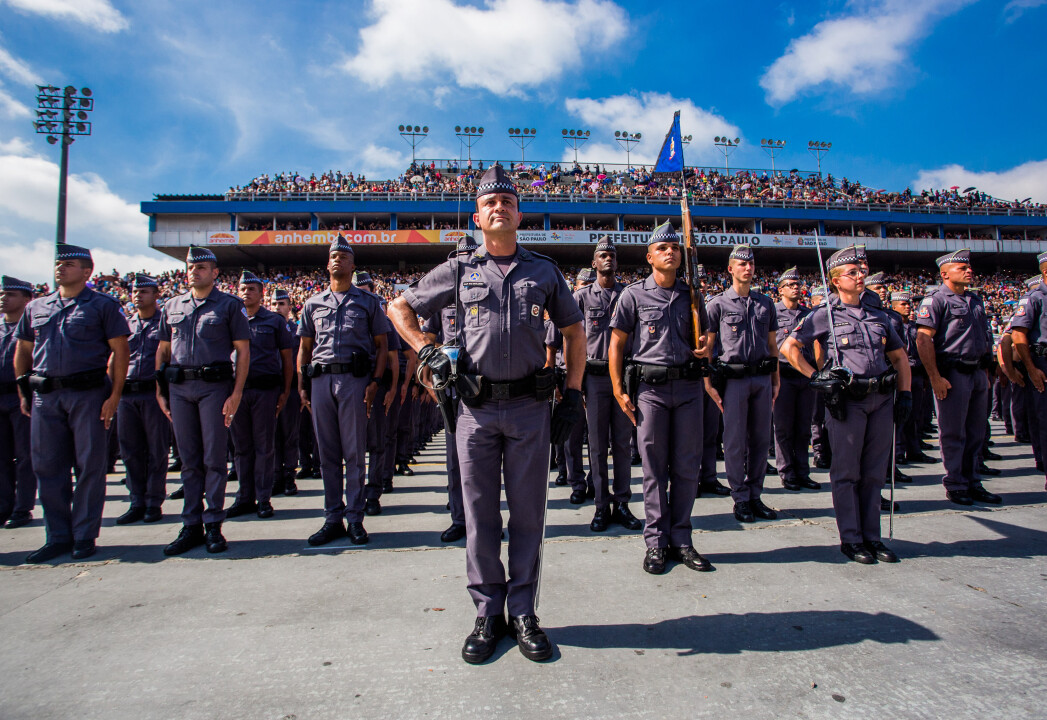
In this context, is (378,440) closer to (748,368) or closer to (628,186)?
(748,368)

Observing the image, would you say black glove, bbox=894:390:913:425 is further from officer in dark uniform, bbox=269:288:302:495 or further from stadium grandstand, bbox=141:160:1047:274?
stadium grandstand, bbox=141:160:1047:274

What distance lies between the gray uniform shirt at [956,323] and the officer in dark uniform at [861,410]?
1740 mm

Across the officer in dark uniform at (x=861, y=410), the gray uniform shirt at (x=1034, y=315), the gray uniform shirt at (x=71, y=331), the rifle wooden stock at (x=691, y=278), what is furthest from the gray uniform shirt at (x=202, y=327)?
the gray uniform shirt at (x=1034, y=315)

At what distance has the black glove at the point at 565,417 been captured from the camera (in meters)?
2.63

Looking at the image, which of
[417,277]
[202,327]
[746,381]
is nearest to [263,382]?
[202,327]

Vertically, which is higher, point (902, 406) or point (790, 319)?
point (790, 319)

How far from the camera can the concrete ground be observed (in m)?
1.98

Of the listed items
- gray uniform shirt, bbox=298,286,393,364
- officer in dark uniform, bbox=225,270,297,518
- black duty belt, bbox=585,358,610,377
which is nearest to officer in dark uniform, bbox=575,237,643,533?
black duty belt, bbox=585,358,610,377

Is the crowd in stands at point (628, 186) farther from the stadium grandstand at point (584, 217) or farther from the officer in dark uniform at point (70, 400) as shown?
the officer in dark uniform at point (70, 400)

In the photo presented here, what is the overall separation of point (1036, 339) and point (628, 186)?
129 feet

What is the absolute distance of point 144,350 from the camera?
5582 millimetres

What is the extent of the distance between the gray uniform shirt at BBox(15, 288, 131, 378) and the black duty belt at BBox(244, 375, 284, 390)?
1.16m

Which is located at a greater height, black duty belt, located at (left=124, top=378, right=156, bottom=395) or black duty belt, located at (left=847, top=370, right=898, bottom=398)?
black duty belt, located at (left=124, top=378, right=156, bottom=395)

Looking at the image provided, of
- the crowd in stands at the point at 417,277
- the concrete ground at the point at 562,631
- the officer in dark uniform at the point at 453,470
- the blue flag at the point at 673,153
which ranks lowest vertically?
the concrete ground at the point at 562,631
